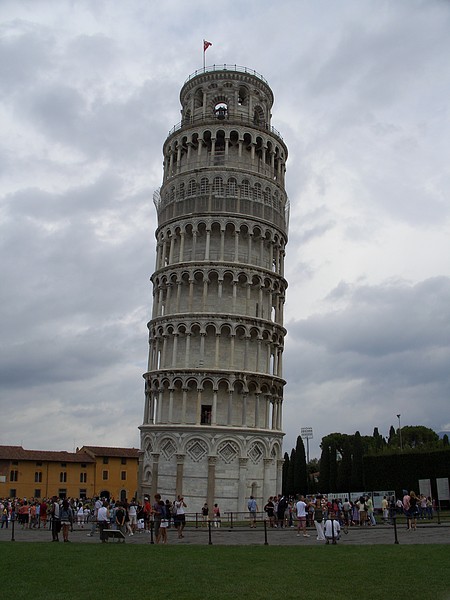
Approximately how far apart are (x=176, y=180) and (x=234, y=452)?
23.2 metres

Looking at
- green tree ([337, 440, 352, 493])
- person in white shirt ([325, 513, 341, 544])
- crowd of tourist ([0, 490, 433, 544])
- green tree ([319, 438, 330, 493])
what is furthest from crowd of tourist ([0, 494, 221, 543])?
green tree ([319, 438, 330, 493])

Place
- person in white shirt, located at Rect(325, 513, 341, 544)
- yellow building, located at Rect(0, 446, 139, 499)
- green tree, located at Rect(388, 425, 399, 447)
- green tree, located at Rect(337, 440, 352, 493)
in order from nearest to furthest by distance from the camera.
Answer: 1. person in white shirt, located at Rect(325, 513, 341, 544)
2. green tree, located at Rect(337, 440, 352, 493)
3. yellow building, located at Rect(0, 446, 139, 499)
4. green tree, located at Rect(388, 425, 399, 447)

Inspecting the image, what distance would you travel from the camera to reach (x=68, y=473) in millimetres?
94188

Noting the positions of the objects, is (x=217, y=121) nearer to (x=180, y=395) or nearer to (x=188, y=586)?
(x=180, y=395)

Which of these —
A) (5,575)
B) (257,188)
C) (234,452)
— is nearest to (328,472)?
(234,452)

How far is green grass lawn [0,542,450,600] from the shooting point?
13.0 meters

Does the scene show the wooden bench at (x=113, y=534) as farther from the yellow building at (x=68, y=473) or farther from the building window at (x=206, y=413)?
the yellow building at (x=68, y=473)

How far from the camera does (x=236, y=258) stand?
50562 millimetres

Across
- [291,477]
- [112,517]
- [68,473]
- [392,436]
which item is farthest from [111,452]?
[112,517]

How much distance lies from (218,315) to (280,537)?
22601 mm

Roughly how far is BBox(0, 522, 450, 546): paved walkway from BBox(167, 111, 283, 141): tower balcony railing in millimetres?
33666

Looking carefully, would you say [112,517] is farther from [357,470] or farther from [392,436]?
[392,436]

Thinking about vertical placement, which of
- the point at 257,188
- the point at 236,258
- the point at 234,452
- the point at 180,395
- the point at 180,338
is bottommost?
the point at 234,452

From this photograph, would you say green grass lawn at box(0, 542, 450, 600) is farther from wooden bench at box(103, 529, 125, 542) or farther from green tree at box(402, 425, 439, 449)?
green tree at box(402, 425, 439, 449)
